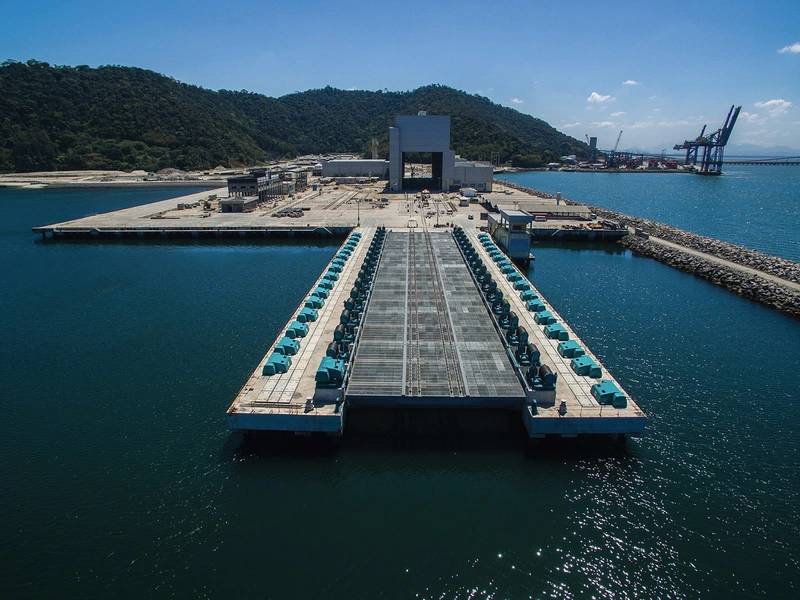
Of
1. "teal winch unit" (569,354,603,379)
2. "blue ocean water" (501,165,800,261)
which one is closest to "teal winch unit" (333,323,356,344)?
"teal winch unit" (569,354,603,379)

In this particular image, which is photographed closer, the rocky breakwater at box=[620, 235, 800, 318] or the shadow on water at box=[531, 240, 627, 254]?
the rocky breakwater at box=[620, 235, 800, 318]

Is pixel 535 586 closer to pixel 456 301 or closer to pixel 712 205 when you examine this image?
pixel 456 301

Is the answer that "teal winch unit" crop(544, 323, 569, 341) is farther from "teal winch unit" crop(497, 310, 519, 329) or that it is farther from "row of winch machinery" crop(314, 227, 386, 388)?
"row of winch machinery" crop(314, 227, 386, 388)

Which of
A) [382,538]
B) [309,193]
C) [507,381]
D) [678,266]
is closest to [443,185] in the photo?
[309,193]

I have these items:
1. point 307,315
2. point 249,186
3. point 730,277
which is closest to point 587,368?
point 307,315

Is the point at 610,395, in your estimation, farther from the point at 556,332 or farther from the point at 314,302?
the point at 314,302

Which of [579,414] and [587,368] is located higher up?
[587,368]

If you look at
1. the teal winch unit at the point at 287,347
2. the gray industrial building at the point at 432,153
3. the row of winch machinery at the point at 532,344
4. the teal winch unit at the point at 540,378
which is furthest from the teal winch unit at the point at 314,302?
the gray industrial building at the point at 432,153
